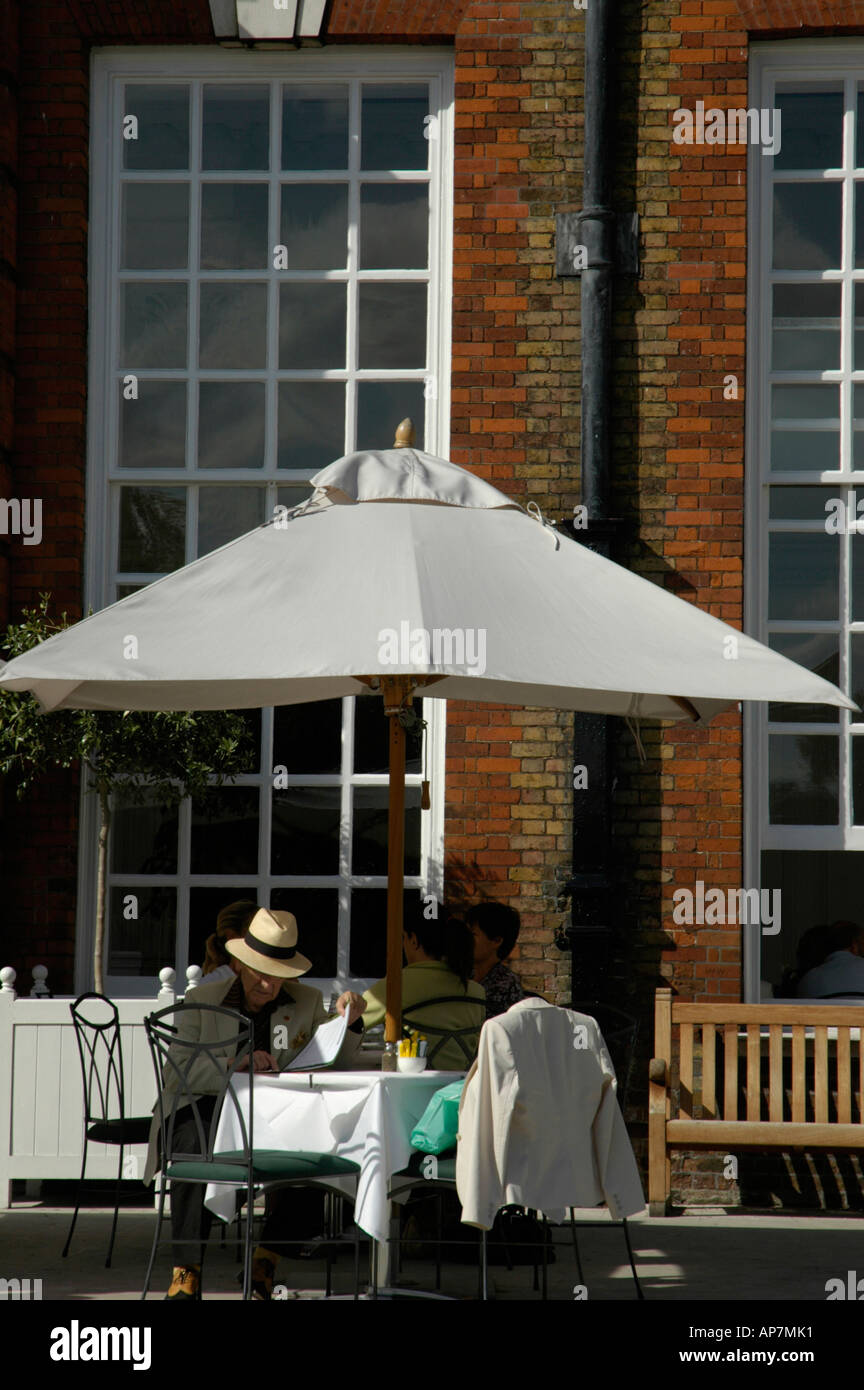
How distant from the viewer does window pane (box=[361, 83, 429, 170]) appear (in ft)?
26.9

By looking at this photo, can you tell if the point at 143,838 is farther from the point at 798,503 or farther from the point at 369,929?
the point at 798,503

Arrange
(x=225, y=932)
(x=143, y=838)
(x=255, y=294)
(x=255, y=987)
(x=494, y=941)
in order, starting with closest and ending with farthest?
(x=255, y=987), (x=225, y=932), (x=494, y=941), (x=143, y=838), (x=255, y=294)

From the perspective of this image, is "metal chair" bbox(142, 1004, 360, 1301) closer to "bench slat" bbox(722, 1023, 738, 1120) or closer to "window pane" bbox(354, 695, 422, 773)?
"bench slat" bbox(722, 1023, 738, 1120)

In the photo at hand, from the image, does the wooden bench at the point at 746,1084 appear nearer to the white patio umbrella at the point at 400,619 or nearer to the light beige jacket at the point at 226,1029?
the light beige jacket at the point at 226,1029

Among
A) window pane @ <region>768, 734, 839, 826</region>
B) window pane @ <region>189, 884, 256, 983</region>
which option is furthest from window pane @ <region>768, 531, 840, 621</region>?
window pane @ <region>189, 884, 256, 983</region>

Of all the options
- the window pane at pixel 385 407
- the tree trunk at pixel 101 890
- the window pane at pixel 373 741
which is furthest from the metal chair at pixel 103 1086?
the window pane at pixel 385 407

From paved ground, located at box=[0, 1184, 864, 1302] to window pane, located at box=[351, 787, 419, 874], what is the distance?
194 centimetres

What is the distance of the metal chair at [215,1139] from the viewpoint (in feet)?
16.4

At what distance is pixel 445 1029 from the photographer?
5816 mm

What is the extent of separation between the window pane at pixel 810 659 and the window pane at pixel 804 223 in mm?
1899

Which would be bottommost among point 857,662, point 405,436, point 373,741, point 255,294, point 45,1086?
point 45,1086

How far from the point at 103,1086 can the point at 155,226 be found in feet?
14.3

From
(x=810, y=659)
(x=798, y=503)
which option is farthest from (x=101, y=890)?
(x=798, y=503)
